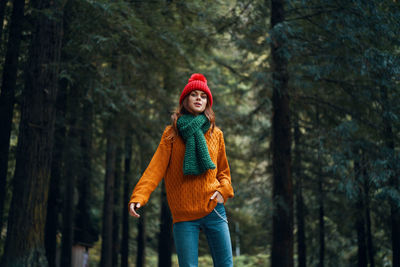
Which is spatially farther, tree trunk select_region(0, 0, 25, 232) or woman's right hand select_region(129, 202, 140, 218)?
tree trunk select_region(0, 0, 25, 232)

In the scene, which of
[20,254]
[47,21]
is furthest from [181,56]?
[20,254]

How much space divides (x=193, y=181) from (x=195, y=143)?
0.31 meters

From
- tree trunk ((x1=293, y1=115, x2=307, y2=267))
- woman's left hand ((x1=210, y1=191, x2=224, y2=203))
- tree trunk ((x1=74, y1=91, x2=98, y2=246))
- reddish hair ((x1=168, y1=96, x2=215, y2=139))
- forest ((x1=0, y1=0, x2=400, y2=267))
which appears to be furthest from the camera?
tree trunk ((x1=293, y1=115, x2=307, y2=267))

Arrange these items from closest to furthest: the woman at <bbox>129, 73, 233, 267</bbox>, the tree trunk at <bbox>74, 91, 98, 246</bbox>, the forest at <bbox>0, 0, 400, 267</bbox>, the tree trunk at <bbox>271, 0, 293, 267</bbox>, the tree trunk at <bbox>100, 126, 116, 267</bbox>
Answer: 1. the woman at <bbox>129, 73, 233, 267</bbox>
2. the forest at <bbox>0, 0, 400, 267</bbox>
3. the tree trunk at <bbox>271, 0, 293, 267</bbox>
4. the tree trunk at <bbox>74, 91, 98, 246</bbox>
5. the tree trunk at <bbox>100, 126, 116, 267</bbox>

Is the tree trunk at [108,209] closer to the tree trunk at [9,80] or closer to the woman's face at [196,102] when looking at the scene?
the tree trunk at [9,80]

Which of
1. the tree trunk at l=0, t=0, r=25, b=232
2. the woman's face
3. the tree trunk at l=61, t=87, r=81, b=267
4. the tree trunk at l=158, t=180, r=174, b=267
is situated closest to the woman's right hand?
the woman's face

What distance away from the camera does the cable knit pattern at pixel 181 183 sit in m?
3.51

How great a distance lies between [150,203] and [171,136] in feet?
24.6

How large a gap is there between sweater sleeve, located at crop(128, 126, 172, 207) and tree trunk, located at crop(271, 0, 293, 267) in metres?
5.99

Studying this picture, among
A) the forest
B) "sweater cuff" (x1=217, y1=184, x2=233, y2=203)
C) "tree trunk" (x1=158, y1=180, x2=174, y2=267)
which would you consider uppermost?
the forest

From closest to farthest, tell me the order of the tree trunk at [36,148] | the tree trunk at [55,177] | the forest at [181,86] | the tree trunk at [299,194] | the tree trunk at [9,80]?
the tree trunk at [36,148], the forest at [181,86], the tree trunk at [9,80], the tree trunk at [55,177], the tree trunk at [299,194]

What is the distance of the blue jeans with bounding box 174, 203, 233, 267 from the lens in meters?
3.44

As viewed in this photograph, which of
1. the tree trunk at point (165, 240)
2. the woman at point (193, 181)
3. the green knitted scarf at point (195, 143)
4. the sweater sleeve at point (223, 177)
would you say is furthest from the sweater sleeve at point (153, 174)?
the tree trunk at point (165, 240)

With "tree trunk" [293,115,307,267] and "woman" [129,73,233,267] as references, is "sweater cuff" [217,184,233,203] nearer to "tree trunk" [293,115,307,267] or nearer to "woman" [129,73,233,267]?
"woman" [129,73,233,267]
